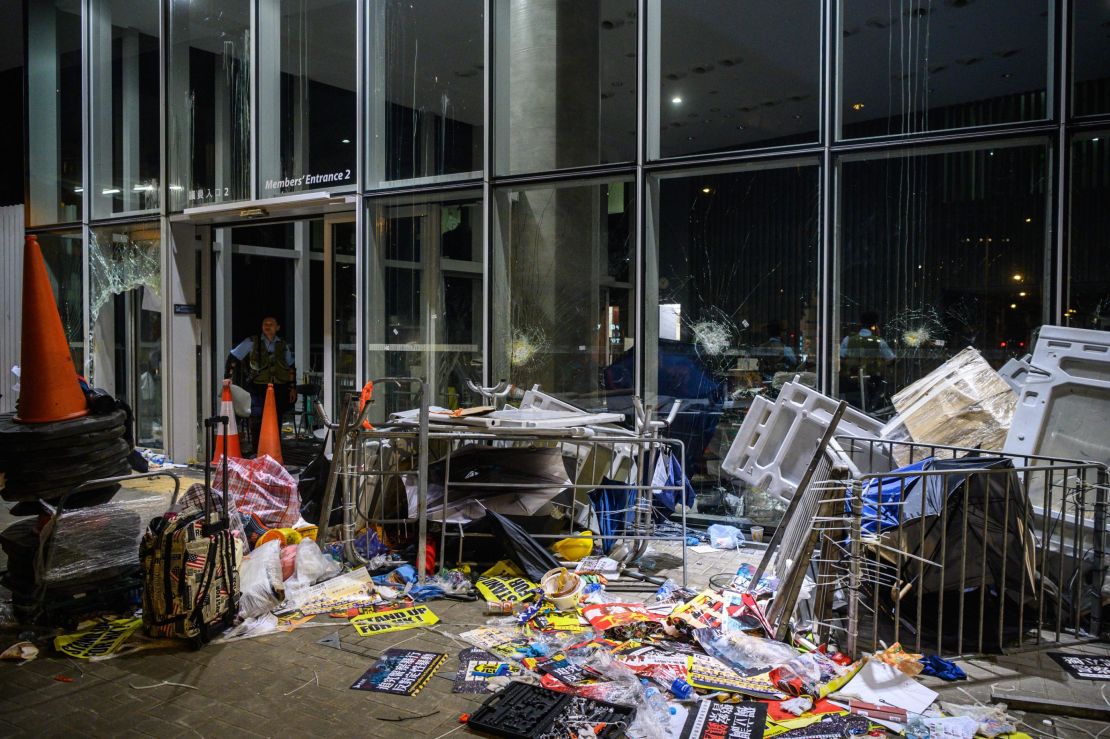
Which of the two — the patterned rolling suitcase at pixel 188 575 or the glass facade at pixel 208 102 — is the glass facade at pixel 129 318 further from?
the patterned rolling suitcase at pixel 188 575

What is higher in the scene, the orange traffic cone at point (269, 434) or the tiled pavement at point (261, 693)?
the orange traffic cone at point (269, 434)

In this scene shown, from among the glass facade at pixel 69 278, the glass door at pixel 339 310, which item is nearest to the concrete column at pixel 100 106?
the glass facade at pixel 69 278

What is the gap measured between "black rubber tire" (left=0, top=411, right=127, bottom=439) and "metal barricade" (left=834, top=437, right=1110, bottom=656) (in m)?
4.78

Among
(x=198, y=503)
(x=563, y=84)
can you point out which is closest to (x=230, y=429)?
(x=198, y=503)

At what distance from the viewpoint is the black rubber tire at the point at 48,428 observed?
5.05 metres

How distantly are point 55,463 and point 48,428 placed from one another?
233mm

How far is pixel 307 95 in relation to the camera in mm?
10508

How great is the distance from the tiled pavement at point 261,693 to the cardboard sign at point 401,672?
6cm

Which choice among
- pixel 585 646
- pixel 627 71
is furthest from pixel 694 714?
pixel 627 71

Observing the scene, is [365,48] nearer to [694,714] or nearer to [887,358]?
[887,358]

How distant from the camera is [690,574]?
260 inches

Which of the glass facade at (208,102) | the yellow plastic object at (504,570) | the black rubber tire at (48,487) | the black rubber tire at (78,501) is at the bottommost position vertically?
the yellow plastic object at (504,570)

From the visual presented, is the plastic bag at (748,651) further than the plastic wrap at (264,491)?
No

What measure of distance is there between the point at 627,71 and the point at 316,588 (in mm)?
5936
